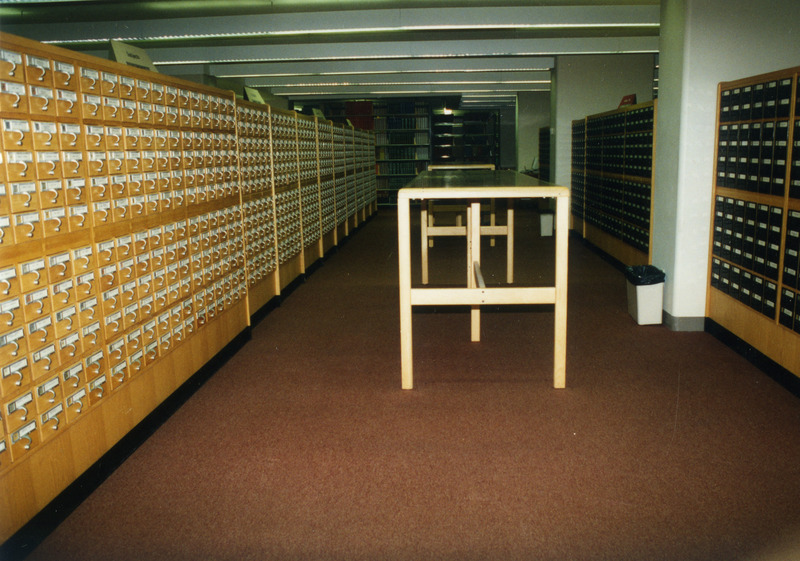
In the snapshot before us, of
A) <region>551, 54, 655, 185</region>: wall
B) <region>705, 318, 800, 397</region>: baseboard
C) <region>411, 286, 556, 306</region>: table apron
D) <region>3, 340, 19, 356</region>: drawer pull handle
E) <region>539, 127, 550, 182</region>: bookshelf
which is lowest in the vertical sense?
<region>705, 318, 800, 397</region>: baseboard

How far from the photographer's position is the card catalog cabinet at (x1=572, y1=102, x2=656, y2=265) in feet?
16.6

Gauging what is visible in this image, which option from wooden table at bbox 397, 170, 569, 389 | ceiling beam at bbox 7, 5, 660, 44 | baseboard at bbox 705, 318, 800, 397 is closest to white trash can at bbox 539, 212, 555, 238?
ceiling beam at bbox 7, 5, 660, 44

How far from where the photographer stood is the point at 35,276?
1807mm

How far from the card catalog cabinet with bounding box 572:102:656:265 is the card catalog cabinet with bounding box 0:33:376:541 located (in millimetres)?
3062

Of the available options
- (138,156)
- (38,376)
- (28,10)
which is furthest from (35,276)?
(28,10)

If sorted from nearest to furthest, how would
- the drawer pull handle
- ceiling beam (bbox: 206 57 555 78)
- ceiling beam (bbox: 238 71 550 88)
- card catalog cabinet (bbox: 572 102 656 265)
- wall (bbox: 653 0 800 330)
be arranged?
1. the drawer pull handle
2. wall (bbox: 653 0 800 330)
3. card catalog cabinet (bbox: 572 102 656 265)
4. ceiling beam (bbox: 206 57 555 78)
5. ceiling beam (bbox: 238 71 550 88)

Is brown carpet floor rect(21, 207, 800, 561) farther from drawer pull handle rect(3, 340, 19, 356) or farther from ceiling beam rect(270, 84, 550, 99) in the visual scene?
ceiling beam rect(270, 84, 550, 99)

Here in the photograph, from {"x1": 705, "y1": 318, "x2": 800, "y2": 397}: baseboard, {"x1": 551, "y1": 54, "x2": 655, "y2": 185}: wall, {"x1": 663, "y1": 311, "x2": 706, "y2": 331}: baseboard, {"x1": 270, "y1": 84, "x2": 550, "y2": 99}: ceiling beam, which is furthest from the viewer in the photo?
{"x1": 270, "y1": 84, "x2": 550, "y2": 99}: ceiling beam

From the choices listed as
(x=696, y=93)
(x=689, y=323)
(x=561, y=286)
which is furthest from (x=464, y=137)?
(x=561, y=286)

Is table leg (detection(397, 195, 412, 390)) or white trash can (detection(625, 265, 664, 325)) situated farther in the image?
white trash can (detection(625, 265, 664, 325))

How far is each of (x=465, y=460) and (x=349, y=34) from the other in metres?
6.88

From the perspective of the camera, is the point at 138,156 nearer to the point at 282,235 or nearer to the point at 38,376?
the point at 38,376

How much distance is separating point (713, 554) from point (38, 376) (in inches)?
73.3

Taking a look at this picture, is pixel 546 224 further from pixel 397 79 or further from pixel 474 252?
pixel 474 252
